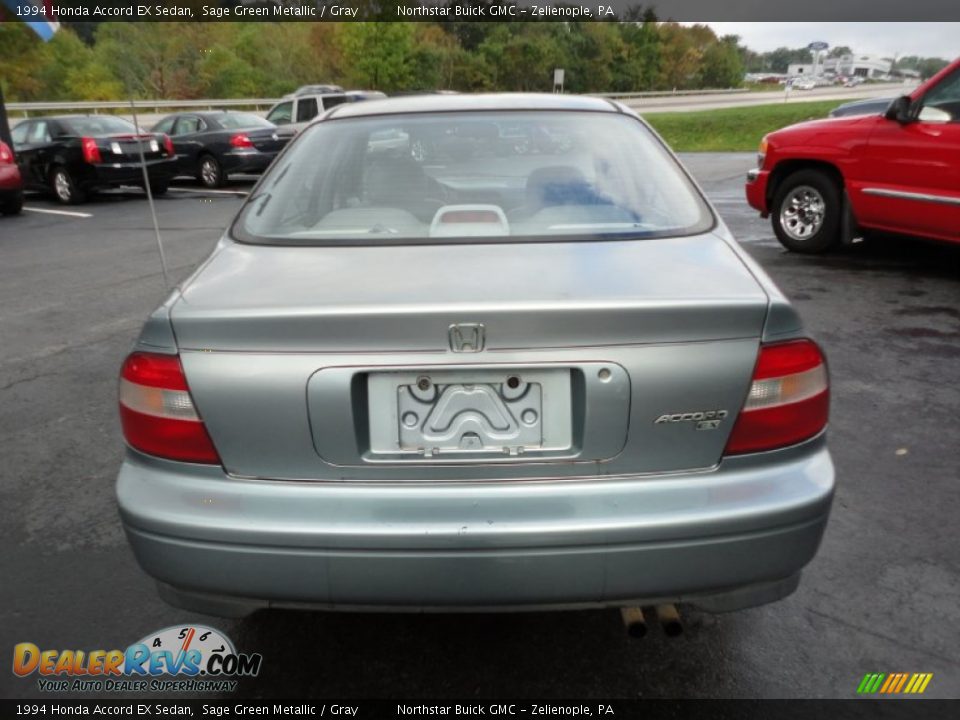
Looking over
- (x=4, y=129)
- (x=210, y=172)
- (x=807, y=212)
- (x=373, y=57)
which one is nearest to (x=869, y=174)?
(x=807, y=212)

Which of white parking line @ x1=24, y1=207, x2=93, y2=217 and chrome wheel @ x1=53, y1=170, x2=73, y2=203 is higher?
chrome wheel @ x1=53, y1=170, x2=73, y2=203

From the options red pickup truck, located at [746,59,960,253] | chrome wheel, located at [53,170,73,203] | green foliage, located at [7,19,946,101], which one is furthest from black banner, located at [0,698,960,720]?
green foliage, located at [7,19,946,101]

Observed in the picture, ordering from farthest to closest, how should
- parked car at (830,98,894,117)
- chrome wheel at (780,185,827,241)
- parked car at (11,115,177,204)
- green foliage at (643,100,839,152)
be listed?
green foliage at (643,100,839,152)
parked car at (830,98,894,117)
parked car at (11,115,177,204)
chrome wheel at (780,185,827,241)

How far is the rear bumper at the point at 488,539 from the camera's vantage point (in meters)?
1.71

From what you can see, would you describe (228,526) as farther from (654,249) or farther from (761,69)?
(761,69)

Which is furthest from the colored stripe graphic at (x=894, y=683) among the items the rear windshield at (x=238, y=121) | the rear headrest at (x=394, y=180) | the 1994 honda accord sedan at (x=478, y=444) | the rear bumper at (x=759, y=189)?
the rear windshield at (x=238, y=121)

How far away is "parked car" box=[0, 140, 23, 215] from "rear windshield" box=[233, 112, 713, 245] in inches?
432

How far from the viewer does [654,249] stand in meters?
2.15

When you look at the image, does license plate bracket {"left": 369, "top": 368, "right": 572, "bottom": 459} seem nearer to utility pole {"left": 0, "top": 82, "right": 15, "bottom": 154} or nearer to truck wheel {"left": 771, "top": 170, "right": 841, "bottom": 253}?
truck wheel {"left": 771, "top": 170, "right": 841, "bottom": 253}

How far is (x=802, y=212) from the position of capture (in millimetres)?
7371

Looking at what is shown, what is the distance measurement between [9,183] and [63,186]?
1.53m

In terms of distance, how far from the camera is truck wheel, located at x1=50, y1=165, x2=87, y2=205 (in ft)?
43.4

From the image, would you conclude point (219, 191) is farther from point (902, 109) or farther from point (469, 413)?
point (469, 413)

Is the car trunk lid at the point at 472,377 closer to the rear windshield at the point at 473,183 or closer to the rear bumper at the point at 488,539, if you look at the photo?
the rear bumper at the point at 488,539
